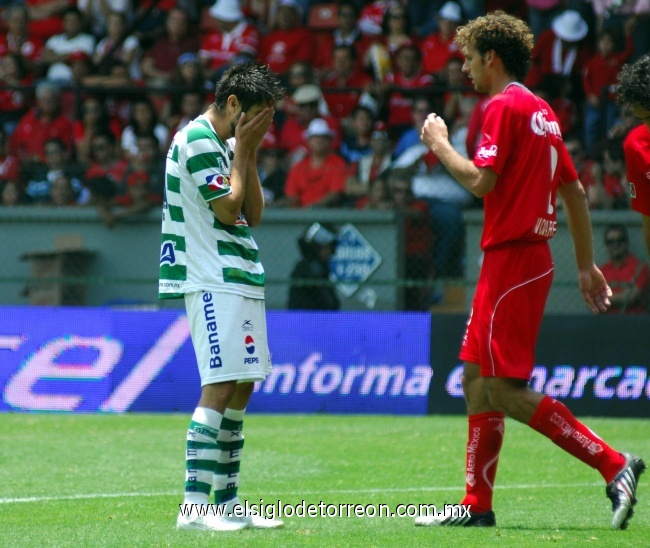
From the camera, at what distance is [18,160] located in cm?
1338

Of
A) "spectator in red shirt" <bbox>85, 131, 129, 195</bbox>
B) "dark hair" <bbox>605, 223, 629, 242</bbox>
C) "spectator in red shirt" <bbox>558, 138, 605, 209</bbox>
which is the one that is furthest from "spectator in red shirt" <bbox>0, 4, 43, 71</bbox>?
"dark hair" <bbox>605, 223, 629, 242</bbox>

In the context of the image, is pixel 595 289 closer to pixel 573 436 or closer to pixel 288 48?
pixel 573 436

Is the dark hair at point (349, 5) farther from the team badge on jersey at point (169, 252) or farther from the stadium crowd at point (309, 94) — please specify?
the team badge on jersey at point (169, 252)

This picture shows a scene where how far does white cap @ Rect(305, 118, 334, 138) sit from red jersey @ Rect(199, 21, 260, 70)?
2.63 metres

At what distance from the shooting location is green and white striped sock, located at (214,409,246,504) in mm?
5637

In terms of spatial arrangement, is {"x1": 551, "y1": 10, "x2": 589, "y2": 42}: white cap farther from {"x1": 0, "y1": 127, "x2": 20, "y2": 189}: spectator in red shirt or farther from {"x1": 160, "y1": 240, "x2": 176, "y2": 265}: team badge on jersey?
{"x1": 160, "y1": 240, "x2": 176, "y2": 265}: team badge on jersey

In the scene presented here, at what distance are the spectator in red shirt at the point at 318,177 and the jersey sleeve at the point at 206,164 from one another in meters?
6.96

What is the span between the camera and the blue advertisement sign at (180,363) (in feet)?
37.6

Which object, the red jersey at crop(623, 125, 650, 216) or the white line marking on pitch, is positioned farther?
the white line marking on pitch

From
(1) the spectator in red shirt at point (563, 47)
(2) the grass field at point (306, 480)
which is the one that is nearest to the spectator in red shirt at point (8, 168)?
(2) the grass field at point (306, 480)

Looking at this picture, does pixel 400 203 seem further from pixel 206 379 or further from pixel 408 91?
pixel 206 379

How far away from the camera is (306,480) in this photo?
745cm

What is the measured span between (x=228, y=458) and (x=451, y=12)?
1005 centimetres

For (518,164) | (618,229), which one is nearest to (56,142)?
(618,229)
